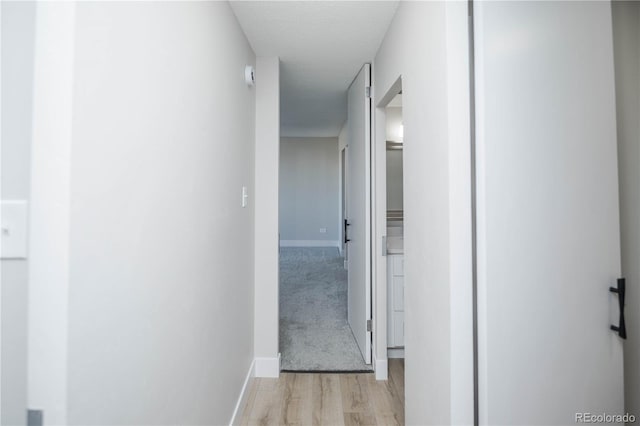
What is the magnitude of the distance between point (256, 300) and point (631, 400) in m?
2.06

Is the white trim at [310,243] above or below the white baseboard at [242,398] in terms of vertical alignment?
above

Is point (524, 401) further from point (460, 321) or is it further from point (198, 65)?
point (198, 65)

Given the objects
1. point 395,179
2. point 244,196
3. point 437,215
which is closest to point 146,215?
point 437,215

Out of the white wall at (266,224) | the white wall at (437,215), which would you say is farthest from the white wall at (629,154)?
the white wall at (266,224)

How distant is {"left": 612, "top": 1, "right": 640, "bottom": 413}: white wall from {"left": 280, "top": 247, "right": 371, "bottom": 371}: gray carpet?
1.67m

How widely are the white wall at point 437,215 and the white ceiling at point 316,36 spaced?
37cm

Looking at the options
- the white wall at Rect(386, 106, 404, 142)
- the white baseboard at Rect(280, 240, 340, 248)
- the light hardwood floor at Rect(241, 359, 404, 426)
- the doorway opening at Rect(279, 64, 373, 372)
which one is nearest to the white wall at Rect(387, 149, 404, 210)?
the white wall at Rect(386, 106, 404, 142)

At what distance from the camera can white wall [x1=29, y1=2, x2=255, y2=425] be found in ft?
2.20

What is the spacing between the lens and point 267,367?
237 cm

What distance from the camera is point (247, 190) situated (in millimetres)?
2127

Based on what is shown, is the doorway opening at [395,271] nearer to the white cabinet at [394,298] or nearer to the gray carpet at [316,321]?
the white cabinet at [394,298]

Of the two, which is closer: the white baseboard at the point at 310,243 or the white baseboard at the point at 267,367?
the white baseboard at the point at 267,367

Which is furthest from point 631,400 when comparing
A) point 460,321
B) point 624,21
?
point 624,21

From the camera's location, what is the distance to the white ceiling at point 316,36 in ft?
5.78
